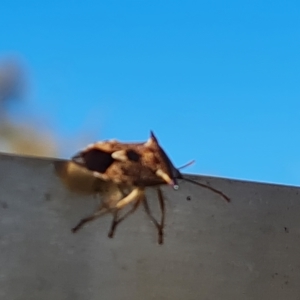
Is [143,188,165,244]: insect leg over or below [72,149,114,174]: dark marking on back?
below

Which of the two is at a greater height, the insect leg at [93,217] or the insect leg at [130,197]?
the insect leg at [130,197]

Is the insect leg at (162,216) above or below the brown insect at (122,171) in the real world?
below

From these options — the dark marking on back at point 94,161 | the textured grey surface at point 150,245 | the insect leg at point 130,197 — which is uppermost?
the dark marking on back at point 94,161

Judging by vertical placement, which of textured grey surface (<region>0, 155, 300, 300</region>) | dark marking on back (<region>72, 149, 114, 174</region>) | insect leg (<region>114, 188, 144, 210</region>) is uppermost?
dark marking on back (<region>72, 149, 114, 174</region>)
